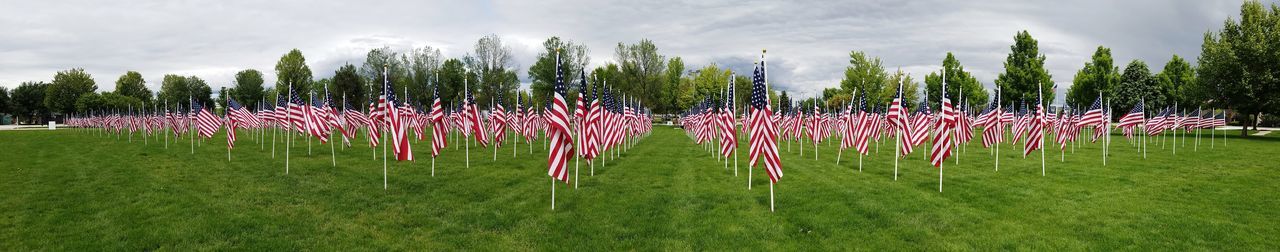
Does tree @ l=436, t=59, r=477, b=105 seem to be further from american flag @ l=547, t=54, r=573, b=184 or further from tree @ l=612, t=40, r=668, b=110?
american flag @ l=547, t=54, r=573, b=184

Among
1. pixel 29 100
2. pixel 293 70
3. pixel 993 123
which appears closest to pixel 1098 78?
pixel 993 123

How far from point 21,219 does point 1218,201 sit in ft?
76.1

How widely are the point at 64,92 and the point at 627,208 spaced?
4574 inches

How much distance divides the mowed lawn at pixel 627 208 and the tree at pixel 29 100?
11026 cm

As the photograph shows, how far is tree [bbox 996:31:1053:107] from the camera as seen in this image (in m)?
68.7

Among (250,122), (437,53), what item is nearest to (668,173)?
(250,122)

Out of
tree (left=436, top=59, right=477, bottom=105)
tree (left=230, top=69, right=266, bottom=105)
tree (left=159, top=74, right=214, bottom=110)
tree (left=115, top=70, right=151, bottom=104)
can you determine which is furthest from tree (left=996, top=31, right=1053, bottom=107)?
tree (left=115, top=70, right=151, bottom=104)

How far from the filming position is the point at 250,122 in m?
32.9

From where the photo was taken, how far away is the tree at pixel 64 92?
9325cm

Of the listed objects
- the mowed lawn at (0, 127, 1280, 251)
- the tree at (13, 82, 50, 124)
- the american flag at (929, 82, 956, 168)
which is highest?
the tree at (13, 82, 50, 124)

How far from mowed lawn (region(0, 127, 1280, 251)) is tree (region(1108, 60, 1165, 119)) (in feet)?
159

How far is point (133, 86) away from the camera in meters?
114

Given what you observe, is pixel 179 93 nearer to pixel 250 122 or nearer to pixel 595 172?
pixel 250 122

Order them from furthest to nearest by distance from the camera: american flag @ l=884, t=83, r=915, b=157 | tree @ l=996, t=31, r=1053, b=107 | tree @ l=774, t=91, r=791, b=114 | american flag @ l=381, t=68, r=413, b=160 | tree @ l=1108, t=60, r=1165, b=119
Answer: tree @ l=996, t=31, r=1053, b=107
tree @ l=1108, t=60, r=1165, b=119
tree @ l=774, t=91, r=791, b=114
american flag @ l=884, t=83, r=915, b=157
american flag @ l=381, t=68, r=413, b=160
